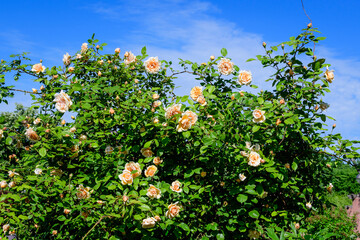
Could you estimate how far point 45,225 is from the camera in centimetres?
321

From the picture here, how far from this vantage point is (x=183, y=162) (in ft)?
9.86

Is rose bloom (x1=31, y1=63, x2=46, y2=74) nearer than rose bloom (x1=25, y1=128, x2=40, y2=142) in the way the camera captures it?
No

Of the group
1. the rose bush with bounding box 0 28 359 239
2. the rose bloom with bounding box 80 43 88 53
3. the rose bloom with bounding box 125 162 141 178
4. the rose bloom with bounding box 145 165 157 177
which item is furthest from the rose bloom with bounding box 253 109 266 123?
the rose bloom with bounding box 80 43 88 53

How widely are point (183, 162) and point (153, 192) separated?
0.61 meters

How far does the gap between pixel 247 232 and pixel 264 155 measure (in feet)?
2.31

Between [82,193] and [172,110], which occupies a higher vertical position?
[172,110]

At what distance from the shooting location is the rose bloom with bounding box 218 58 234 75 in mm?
3189

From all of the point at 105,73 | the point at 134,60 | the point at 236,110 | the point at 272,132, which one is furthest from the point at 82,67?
the point at 272,132

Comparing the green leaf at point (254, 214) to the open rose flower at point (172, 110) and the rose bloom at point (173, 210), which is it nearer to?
the rose bloom at point (173, 210)

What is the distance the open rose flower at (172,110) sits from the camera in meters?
2.56

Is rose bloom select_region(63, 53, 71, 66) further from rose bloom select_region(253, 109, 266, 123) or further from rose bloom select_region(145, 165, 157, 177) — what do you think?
rose bloom select_region(253, 109, 266, 123)

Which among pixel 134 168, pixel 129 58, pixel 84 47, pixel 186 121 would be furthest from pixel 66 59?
pixel 186 121

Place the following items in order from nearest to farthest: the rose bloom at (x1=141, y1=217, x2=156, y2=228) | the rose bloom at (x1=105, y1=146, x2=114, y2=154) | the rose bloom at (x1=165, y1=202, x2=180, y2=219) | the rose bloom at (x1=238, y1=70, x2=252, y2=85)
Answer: the rose bloom at (x1=141, y1=217, x2=156, y2=228), the rose bloom at (x1=165, y1=202, x2=180, y2=219), the rose bloom at (x1=105, y1=146, x2=114, y2=154), the rose bloom at (x1=238, y1=70, x2=252, y2=85)

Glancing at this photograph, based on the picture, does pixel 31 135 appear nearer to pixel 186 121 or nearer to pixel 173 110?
pixel 173 110
